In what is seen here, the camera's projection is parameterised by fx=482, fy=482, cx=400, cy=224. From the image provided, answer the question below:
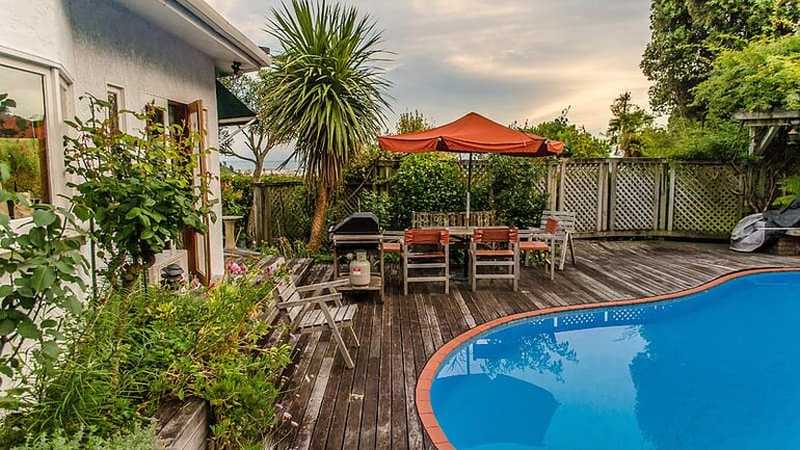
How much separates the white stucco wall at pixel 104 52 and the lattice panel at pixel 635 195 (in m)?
8.86

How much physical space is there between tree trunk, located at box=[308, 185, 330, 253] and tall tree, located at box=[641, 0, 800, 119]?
10595mm

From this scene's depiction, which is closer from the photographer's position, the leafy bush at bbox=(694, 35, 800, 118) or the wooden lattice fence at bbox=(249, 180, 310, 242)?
the leafy bush at bbox=(694, 35, 800, 118)

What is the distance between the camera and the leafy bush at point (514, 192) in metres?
8.95

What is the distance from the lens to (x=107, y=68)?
3.72 m

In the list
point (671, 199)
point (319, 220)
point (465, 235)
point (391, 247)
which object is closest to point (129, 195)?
point (391, 247)

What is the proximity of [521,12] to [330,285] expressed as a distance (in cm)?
865

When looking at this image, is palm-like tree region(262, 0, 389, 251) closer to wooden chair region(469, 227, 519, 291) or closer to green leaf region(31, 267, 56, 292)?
wooden chair region(469, 227, 519, 291)

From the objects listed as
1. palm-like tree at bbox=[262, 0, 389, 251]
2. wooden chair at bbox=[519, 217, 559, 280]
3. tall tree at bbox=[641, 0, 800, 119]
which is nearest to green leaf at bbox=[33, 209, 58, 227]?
palm-like tree at bbox=[262, 0, 389, 251]

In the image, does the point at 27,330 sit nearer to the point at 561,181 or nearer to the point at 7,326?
the point at 7,326

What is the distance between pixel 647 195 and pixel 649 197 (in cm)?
7

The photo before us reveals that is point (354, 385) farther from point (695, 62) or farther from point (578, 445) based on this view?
point (695, 62)

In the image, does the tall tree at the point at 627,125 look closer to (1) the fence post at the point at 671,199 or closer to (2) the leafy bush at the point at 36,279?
(1) the fence post at the point at 671,199

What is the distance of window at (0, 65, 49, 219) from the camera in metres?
2.54

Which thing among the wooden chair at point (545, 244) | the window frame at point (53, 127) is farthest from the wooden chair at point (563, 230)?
the window frame at point (53, 127)
